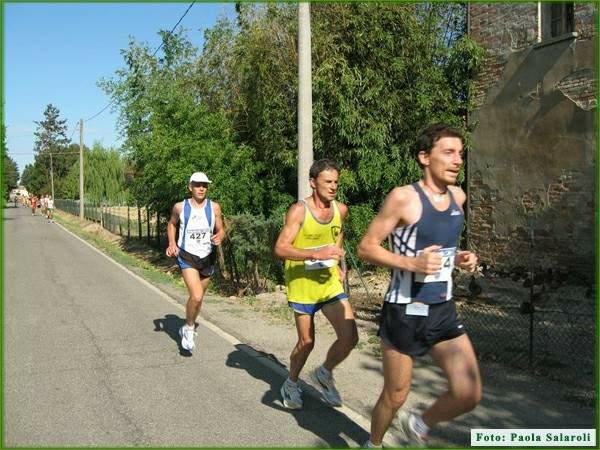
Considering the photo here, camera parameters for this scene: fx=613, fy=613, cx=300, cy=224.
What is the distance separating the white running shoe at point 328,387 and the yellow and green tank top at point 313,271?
63 centimetres

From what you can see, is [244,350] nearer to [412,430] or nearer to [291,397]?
[291,397]

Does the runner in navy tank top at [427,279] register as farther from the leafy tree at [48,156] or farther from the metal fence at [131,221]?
the leafy tree at [48,156]

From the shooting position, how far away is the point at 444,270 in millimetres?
3496

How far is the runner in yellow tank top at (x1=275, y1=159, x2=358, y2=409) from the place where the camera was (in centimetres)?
467

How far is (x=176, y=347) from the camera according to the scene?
23.9 ft

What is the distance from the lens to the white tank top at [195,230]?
6867 mm

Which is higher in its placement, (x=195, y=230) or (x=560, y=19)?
(x=560, y=19)

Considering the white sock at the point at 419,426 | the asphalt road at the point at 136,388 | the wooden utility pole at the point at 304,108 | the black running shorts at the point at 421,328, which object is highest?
the wooden utility pole at the point at 304,108

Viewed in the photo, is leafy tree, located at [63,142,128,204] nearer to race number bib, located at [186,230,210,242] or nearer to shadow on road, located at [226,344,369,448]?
race number bib, located at [186,230,210,242]
